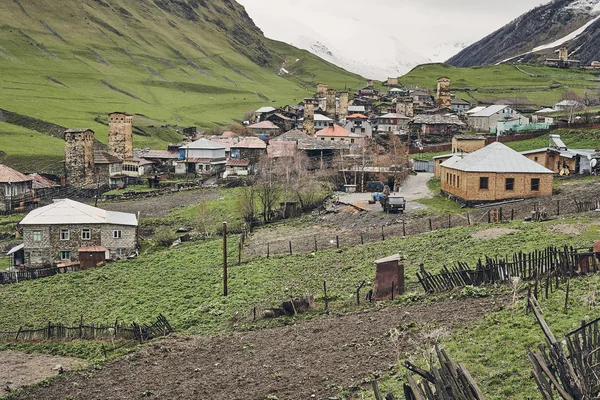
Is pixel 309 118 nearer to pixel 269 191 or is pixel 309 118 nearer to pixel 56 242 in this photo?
pixel 269 191

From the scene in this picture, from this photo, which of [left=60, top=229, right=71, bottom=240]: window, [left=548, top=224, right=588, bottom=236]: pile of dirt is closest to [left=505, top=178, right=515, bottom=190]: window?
[left=548, top=224, right=588, bottom=236]: pile of dirt

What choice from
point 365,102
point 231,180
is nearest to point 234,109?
point 365,102

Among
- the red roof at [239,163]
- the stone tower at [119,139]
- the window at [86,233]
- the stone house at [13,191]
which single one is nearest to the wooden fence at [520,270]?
the window at [86,233]

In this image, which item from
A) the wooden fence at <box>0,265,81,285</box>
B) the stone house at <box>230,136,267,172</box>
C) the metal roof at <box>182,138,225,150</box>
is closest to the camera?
the wooden fence at <box>0,265,81,285</box>

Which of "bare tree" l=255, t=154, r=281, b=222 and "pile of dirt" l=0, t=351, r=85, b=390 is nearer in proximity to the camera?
"pile of dirt" l=0, t=351, r=85, b=390

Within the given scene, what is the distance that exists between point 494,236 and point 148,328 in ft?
51.3

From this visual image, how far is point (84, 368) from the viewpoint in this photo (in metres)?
21.7

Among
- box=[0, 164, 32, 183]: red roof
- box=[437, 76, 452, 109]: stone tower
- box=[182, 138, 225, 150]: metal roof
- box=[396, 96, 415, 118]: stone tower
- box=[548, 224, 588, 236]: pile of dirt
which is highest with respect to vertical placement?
box=[437, 76, 452, 109]: stone tower

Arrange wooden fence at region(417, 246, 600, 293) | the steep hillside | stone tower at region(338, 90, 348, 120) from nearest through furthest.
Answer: wooden fence at region(417, 246, 600, 293) → the steep hillside → stone tower at region(338, 90, 348, 120)

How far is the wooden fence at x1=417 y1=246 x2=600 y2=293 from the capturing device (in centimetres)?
2014

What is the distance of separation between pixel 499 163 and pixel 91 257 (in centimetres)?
2713

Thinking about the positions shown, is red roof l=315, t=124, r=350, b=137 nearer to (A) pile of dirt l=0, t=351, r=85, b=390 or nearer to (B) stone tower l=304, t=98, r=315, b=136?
(B) stone tower l=304, t=98, r=315, b=136

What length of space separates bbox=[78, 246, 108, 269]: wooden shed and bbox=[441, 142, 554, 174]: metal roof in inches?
951

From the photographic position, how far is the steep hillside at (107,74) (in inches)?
4744
